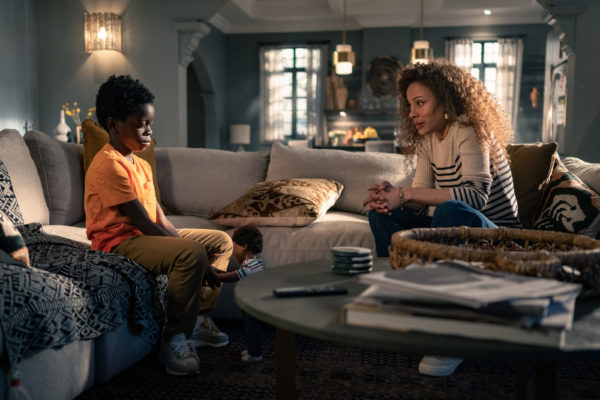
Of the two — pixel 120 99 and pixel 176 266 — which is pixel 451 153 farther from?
pixel 120 99

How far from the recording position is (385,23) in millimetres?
8836

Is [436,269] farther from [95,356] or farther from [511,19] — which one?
[511,19]

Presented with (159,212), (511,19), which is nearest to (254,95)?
(511,19)

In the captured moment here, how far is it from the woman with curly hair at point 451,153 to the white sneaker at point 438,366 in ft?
0.08

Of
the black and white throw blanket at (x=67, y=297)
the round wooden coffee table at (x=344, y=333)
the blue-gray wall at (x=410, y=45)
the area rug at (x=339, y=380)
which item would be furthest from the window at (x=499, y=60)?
the round wooden coffee table at (x=344, y=333)

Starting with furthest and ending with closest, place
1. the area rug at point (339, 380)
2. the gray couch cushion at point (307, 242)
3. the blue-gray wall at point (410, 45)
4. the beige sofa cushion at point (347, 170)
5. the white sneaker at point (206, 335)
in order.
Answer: the blue-gray wall at point (410, 45)
the beige sofa cushion at point (347, 170)
the gray couch cushion at point (307, 242)
the white sneaker at point (206, 335)
the area rug at point (339, 380)

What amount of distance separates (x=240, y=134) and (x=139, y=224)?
7585mm

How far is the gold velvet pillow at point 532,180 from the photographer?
2303 millimetres

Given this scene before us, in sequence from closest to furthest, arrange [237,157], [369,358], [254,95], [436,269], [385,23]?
[436,269], [369,358], [237,157], [385,23], [254,95]

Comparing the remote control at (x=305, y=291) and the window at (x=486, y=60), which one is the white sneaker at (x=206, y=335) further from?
the window at (x=486, y=60)

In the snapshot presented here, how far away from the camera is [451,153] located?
1.94 meters

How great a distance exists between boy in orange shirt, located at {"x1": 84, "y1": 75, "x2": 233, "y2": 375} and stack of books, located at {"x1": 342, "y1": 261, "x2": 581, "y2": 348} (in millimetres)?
1001

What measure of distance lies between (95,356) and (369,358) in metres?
0.90

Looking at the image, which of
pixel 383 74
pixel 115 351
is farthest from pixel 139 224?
pixel 383 74
